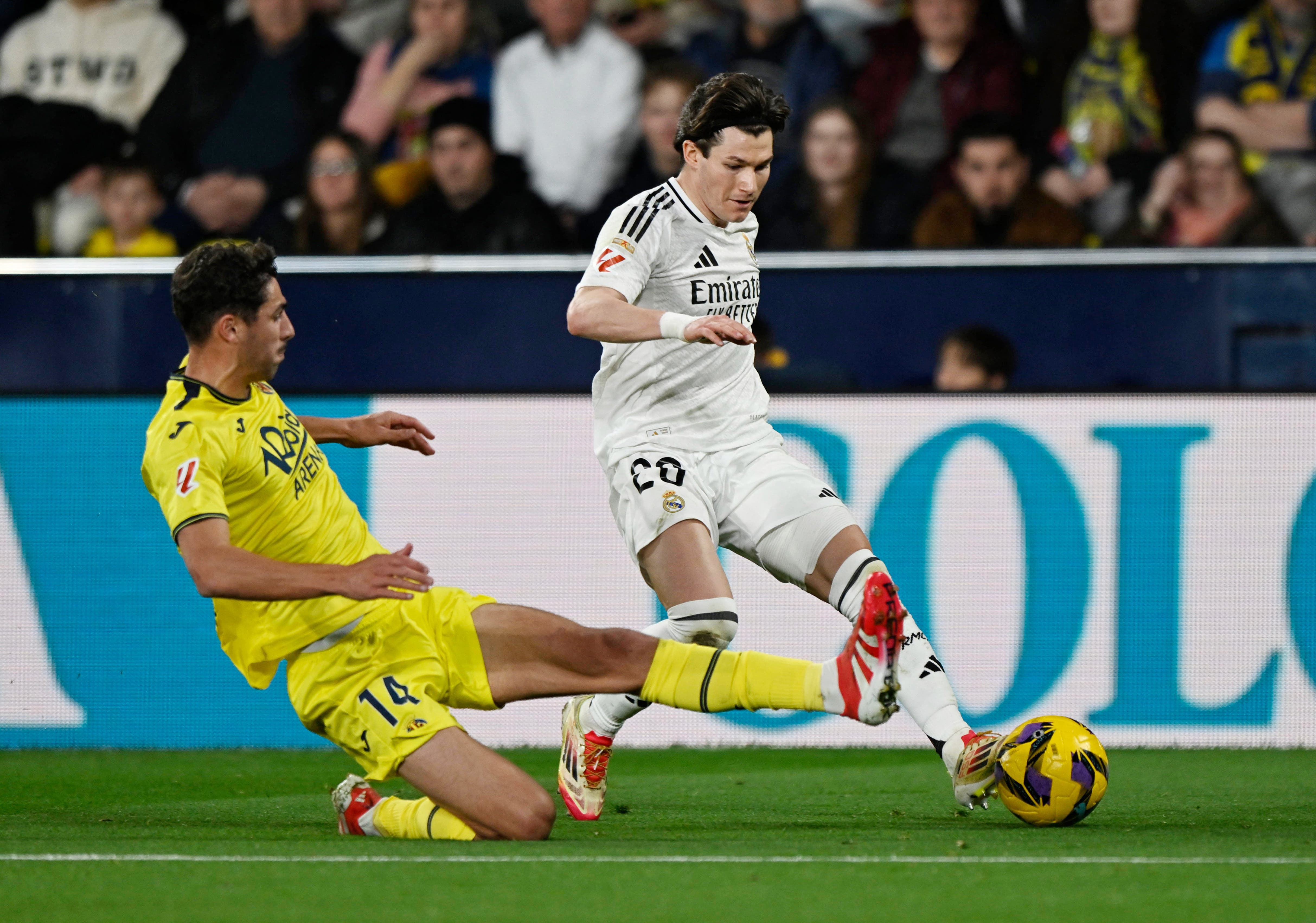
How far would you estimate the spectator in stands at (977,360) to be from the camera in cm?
778

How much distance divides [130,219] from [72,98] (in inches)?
30.7

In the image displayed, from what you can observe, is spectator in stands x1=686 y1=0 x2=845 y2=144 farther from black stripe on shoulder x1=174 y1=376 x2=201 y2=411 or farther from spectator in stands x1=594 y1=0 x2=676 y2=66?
black stripe on shoulder x1=174 y1=376 x2=201 y2=411

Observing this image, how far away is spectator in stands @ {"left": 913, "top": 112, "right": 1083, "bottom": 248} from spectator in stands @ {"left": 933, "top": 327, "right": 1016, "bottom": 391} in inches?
21.7

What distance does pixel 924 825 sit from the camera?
4566 millimetres

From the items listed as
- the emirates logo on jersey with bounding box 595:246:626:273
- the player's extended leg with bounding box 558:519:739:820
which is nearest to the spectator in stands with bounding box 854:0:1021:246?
the emirates logo on jersey with bounding box 595:246:626:273

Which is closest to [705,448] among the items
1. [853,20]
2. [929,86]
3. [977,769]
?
[977,769]

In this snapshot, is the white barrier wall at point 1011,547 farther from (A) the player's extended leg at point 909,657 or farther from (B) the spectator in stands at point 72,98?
(B) the spectator in stands at point 72,98

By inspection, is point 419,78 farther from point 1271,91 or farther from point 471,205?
point 1271,91

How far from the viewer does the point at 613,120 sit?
8.89 metres

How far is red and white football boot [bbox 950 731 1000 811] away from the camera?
436 cm

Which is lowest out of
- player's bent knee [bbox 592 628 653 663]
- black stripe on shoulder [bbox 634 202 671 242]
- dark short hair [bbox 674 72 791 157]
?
player's bent knee [bbox 592 628 653 663]

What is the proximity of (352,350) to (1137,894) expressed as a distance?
559cm

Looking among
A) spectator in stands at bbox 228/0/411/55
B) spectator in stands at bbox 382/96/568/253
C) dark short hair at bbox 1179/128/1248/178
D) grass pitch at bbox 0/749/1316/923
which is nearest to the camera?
grass pitch at bbox 0/749/1316/923

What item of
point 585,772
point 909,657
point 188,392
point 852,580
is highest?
point 188,392
